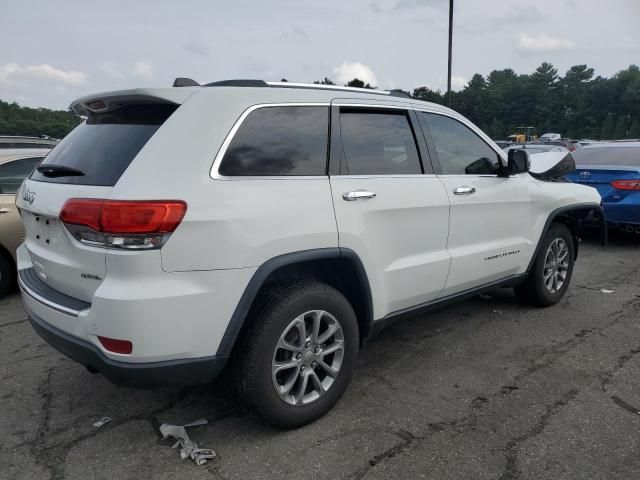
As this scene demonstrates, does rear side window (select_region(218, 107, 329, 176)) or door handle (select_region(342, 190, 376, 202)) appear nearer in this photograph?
rear side window (select_region(218, 107, 329, 176))

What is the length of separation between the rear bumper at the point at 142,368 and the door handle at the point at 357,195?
108cm

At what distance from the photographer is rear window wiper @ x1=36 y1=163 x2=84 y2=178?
2.71 meters

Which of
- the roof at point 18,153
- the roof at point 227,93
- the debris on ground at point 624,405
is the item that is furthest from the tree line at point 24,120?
the debris on ground at point 624,405

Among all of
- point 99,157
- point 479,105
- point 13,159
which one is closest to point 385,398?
point 99,157

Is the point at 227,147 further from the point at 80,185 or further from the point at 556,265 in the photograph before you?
the point at 556,265

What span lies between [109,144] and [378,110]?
164cm

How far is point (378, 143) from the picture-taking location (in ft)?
11.0

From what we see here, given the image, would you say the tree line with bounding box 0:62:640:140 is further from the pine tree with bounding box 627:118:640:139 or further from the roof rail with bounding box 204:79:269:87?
the roof rail with bounding box 204:79:269:87

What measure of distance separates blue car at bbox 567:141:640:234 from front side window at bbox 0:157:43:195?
7.31 meters

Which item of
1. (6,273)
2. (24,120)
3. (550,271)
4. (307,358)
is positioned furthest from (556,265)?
(24,120)

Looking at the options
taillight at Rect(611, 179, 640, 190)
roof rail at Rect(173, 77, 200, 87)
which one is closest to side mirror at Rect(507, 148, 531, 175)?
roof rail at Rect(173, 77, 200, 87)

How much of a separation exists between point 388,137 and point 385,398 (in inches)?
64.3

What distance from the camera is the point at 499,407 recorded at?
10.4 feet

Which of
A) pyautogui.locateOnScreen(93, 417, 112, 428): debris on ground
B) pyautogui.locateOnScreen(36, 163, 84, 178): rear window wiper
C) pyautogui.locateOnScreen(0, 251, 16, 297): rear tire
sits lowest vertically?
pyautogui.locateOnScreen(93, 417, 112, 428): debris on ground
